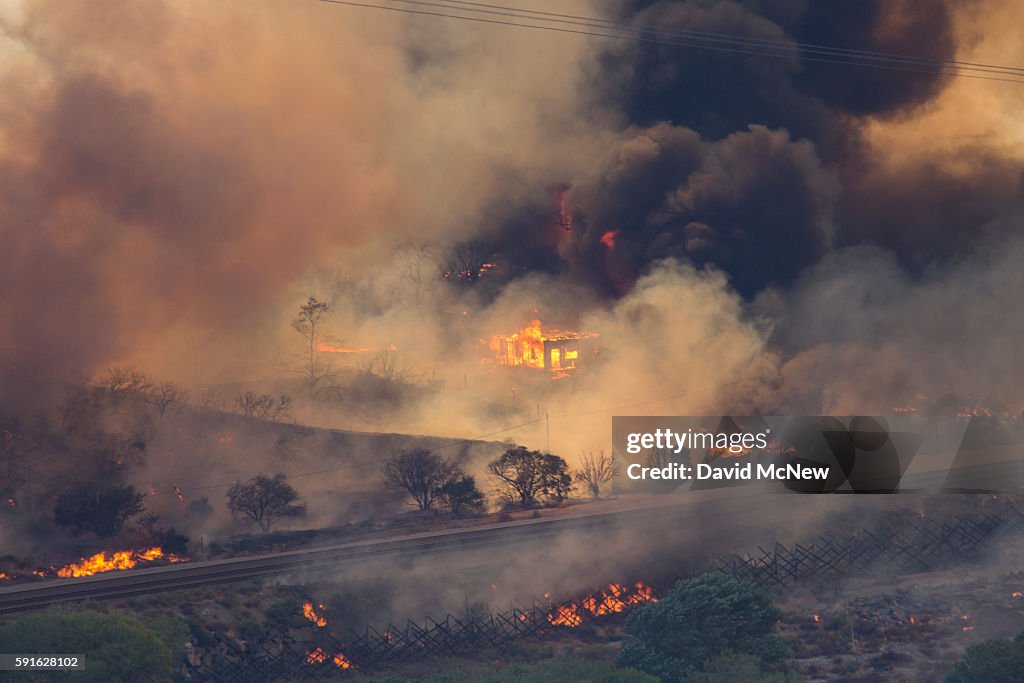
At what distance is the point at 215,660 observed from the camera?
133 ft

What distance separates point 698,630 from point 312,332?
162 feet

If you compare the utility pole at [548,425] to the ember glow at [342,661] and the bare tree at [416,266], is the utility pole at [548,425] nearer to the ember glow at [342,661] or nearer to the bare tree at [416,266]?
the bare tree at [416,266]

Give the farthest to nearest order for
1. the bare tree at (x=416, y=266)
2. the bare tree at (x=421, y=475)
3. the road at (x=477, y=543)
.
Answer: the bare tree at (x=416, y=266)
the bare tree at (x=421, y=475)
the road at (x=477, y=543)

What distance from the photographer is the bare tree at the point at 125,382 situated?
228 feet

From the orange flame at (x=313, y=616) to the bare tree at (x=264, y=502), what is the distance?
1121 centimetres

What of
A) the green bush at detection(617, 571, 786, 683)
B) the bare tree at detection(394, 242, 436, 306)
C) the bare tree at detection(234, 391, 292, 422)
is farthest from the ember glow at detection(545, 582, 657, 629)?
the bare tree at detection(394, 242, 436, 306)

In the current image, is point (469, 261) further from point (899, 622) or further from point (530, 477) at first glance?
point (899, 622)

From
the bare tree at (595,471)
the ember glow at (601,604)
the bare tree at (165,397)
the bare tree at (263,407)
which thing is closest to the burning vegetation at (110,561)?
the ember glow at (601,604)

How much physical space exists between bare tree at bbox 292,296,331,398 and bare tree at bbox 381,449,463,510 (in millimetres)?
19314

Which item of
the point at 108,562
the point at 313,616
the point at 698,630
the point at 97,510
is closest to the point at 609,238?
the point at 97,510

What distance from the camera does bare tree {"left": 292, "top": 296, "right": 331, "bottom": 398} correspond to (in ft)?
260

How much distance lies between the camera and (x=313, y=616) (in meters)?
45.1

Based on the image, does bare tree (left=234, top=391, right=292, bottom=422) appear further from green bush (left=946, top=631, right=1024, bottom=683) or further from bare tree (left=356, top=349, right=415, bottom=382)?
green bush (left=946, top=631, right=1024, bottom=683)

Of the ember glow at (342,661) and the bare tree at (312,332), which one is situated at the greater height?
the bare tree at (312,332)
